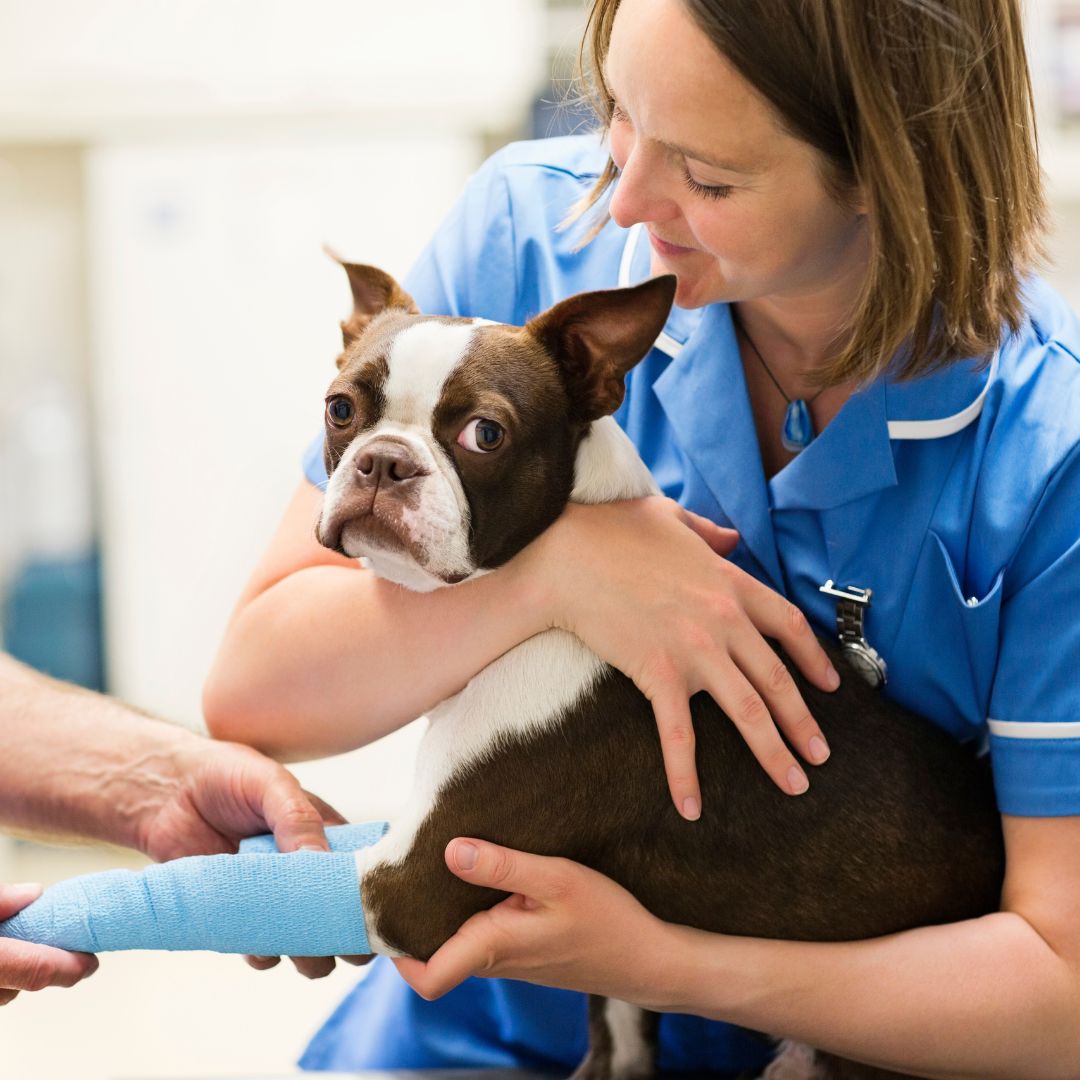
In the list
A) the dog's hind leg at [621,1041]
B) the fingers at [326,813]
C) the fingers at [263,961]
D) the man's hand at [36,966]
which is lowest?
the dog's hind leg at [621,1041]

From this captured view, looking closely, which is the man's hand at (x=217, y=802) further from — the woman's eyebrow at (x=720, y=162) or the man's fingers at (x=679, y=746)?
the woman's eyebrow at (x=720, y=162)

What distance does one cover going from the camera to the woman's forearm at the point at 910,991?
3.85 feet

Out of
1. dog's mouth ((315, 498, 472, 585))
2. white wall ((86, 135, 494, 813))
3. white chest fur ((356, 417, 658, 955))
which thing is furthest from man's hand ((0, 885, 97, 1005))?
white wall ((86, 135, 494, 813))

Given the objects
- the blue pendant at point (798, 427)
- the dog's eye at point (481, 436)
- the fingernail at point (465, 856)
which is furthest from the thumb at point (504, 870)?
the blue pendant at point (798, 427)

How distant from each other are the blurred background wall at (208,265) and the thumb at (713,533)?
6.81 feet

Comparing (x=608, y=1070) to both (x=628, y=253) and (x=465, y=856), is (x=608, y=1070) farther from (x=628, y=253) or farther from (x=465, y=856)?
(x=628, y=253)

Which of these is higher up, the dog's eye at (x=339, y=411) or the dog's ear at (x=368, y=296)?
the dog's ear at (x=368, y=296)

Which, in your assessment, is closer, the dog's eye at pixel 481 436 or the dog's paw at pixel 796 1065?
the dog's eye at pixel 481 436

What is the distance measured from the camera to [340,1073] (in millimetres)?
1467

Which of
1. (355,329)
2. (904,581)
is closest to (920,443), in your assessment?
(904,581)

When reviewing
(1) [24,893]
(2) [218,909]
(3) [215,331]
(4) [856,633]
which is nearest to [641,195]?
(4) [856,633]

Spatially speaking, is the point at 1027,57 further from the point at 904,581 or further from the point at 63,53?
the point at 63,53

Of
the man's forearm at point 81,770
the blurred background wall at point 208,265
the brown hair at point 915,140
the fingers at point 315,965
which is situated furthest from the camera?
the blurred background wall at point 208,265

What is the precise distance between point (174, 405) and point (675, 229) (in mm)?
2349
